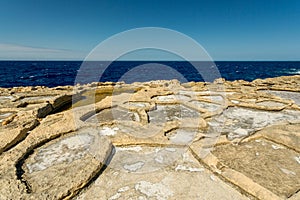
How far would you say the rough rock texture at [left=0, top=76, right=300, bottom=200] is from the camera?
Result: 3.52 metres

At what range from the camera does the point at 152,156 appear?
4715mm

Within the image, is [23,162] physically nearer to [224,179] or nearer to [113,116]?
[113,116]

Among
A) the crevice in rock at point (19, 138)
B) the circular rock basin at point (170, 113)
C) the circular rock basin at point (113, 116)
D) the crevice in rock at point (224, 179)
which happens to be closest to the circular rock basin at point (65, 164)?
the crevice in rock at point (19, 138)

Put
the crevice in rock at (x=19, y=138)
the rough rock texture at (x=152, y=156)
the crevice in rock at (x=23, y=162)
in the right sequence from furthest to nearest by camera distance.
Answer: the crevice in rock at (x=19, y=138) → the crevice in rock at (x=23, y=162) → the rough rock texture at (x=152, y=156)

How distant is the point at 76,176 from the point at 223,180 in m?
2.79

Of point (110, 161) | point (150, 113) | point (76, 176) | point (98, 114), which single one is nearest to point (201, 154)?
Result: point (110, 161)

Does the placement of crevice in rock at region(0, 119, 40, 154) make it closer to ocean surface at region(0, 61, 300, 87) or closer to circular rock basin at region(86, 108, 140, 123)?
circular rock basin at region(86, 108, 140, 123)

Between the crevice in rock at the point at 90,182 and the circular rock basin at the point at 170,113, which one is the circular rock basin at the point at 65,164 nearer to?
the crevice in rock at the point at 90,182

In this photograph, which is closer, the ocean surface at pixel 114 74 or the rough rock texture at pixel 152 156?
the rough rock texture at pixel 152 156

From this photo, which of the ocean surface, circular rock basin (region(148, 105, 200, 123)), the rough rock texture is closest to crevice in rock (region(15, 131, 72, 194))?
the rough rock texture

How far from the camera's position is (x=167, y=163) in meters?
4.39

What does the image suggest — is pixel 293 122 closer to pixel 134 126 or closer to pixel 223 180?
pixel 223 180

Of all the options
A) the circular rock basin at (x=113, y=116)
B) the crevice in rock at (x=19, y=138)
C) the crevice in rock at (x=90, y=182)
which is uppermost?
the circular rock basin at (x=113, y=116)

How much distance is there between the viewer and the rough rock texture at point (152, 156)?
352 centimetres
